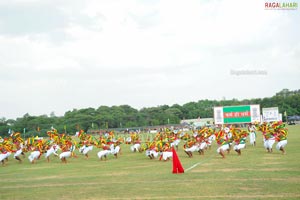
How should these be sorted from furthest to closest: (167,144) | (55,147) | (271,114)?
(271,114), (55,147), (167,144)

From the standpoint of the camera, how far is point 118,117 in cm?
7094

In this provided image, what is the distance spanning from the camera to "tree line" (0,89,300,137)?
54.0 meters

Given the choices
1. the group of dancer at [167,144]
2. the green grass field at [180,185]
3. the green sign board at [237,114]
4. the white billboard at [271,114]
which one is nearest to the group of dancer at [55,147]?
the group of dancer at [167,144]

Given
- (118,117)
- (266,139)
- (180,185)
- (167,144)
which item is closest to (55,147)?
(167,144)

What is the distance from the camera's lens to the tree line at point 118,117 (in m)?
54.0

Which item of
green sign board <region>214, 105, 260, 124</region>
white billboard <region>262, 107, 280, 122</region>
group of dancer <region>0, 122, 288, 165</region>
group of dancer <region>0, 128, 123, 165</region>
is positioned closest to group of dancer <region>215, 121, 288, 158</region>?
group of dancer <region>0, 122, 288, 165</region>

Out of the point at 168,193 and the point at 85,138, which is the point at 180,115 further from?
the point at 168,193

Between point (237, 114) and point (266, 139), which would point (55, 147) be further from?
point (237, 114)

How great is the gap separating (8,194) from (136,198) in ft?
13.4

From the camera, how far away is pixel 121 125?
67375mm

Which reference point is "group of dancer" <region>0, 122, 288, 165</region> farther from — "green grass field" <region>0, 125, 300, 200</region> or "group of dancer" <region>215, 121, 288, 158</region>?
"green grass field" <region>0, 125, 300, 200</region>

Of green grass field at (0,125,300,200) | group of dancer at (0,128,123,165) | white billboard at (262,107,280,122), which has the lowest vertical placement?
green grass field at (0,125,300,200)

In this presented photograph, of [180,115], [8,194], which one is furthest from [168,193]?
[180,115]

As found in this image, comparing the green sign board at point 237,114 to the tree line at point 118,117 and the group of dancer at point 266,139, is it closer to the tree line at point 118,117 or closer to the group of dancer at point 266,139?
the tree line at point 118,117
